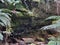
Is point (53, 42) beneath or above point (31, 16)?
beneath

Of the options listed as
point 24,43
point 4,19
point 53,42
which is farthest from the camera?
point 24,43

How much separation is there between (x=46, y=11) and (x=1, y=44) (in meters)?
1.24

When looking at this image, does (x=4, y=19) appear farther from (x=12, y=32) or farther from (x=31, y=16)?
(x=31, y=16)

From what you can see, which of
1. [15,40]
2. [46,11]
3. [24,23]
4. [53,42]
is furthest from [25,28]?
[53,42]

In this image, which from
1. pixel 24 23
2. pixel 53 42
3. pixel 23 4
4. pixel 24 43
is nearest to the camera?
pixel 53 42

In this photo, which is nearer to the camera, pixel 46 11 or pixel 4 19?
pixel 4 19

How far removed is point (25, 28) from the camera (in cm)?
370

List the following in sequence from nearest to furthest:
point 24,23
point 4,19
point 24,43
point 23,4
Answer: point 4,19 → point 24,43 → point 24,23 → point 23,4

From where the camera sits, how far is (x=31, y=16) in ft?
12.3

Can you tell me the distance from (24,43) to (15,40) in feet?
0.73

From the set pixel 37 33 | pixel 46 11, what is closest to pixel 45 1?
pixel 46 11

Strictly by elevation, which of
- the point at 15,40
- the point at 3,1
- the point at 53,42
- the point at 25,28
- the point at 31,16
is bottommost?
the point at 53,42

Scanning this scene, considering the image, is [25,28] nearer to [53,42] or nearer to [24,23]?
[24,23]

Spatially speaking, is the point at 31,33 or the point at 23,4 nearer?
the point at 31,33
